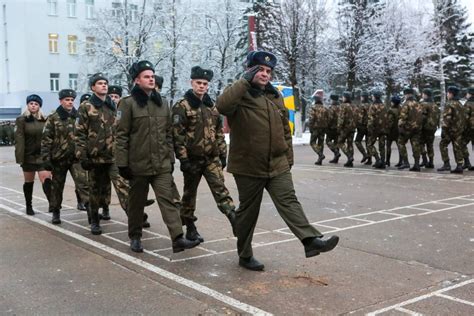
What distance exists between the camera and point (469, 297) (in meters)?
4.62

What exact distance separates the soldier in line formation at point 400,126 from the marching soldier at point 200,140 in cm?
873

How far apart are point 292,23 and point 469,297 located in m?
28.0

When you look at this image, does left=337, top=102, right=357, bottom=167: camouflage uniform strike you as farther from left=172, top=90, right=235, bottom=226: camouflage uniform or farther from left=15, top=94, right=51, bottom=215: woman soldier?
left=172, top=90, right=235, bottom=226: camouflage uniform

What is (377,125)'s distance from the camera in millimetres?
15273

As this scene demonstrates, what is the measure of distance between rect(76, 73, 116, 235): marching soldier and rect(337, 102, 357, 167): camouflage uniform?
958 centimetres

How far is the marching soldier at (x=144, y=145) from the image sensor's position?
19.9 feet

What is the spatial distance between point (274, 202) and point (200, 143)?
1.38m

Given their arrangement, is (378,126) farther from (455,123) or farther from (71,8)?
(71,8)

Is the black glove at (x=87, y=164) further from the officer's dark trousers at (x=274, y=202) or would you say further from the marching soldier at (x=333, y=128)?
the marching soldier at (x=333, y=128)

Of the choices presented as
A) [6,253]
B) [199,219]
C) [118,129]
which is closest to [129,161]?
[118,129]

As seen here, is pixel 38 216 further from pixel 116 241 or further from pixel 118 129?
pixel 118 129

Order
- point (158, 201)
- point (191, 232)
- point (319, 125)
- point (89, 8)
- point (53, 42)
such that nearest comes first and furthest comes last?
1. point (158, 201)
2. point (191, 232)
3. point (319, 125)
4. point (53, 42)
5. point (89, 8)

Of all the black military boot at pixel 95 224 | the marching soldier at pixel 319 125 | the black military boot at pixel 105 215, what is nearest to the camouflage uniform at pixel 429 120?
the marching soldier at pixel 319 125

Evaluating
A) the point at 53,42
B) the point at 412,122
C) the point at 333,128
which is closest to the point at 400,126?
the point at 412,122
